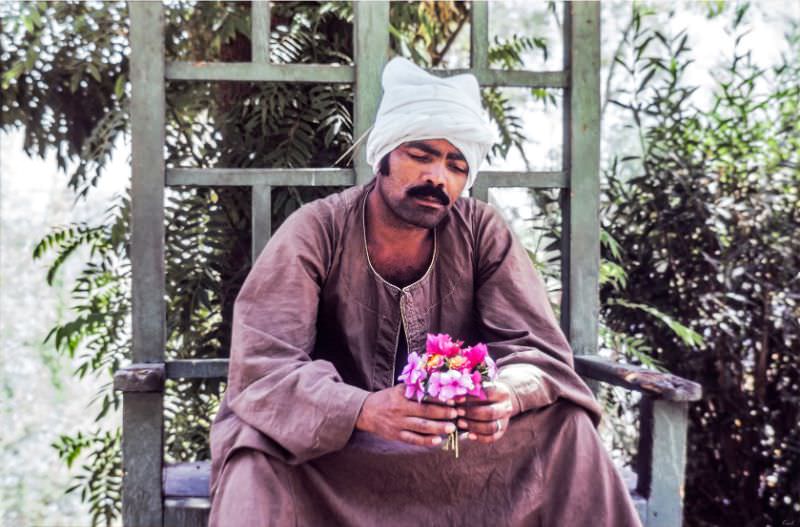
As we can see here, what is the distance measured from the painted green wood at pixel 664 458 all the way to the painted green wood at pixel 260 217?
3.84 ft

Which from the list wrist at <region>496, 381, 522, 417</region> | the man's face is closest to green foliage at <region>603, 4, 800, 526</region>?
the man's face

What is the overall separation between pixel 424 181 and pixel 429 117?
16 centimetres

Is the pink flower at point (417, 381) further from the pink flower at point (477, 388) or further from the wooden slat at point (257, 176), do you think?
the wooden slat at point (257, 176)

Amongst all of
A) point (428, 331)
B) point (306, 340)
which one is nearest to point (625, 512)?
point (428, 331)

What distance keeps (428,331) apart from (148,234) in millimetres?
878

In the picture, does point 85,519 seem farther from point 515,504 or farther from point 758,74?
point 758,74

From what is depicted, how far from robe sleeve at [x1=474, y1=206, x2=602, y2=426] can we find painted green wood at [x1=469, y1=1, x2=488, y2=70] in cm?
53

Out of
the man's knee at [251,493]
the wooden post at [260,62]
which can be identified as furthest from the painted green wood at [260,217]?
the man's knee at [251,493]

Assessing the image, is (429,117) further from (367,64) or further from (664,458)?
(664,458)

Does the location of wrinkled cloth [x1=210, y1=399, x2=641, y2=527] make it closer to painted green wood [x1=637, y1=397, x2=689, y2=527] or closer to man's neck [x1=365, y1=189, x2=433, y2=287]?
painted green wood [x1=637, y1=397, x2=689, y2=527]

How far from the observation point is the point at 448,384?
170cm

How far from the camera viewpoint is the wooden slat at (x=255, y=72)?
2.55 m

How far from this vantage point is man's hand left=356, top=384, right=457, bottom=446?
1.74 metres

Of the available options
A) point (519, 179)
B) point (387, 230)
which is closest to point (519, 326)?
point (387, 230)
